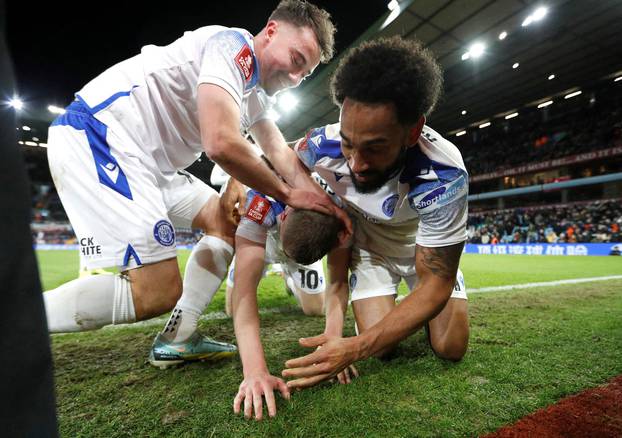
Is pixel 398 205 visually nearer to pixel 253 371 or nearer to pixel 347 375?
pixel 347 375

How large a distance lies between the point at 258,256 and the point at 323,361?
72cm

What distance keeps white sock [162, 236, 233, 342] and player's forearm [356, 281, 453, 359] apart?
40.1 inches

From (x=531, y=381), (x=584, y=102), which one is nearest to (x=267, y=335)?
(x=531, y=381)

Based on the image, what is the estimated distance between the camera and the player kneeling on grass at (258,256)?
1396 mm

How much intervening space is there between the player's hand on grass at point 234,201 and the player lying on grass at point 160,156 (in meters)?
0.09

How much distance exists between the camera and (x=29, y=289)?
42 centimetres

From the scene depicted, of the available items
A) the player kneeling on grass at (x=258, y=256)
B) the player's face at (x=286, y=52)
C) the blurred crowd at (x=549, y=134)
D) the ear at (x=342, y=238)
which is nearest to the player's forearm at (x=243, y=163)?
the player kneeling on grass at (x=258, y=256)

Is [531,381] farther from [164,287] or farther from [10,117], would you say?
→ [10,117]

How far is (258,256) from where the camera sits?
1.90 metres

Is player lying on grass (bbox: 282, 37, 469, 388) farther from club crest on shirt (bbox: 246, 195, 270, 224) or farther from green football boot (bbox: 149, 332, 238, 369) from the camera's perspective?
green football boot (bbox: 149, 332, 238, 369)

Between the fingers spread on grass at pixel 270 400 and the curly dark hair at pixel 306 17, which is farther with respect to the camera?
the curly dark hair at pixel 306 17

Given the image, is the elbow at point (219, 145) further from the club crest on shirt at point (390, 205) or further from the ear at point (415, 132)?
the club crest on shirt at point (390, 205)

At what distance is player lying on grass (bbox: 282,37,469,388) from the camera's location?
4.94ft

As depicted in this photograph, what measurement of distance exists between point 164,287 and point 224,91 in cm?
100
